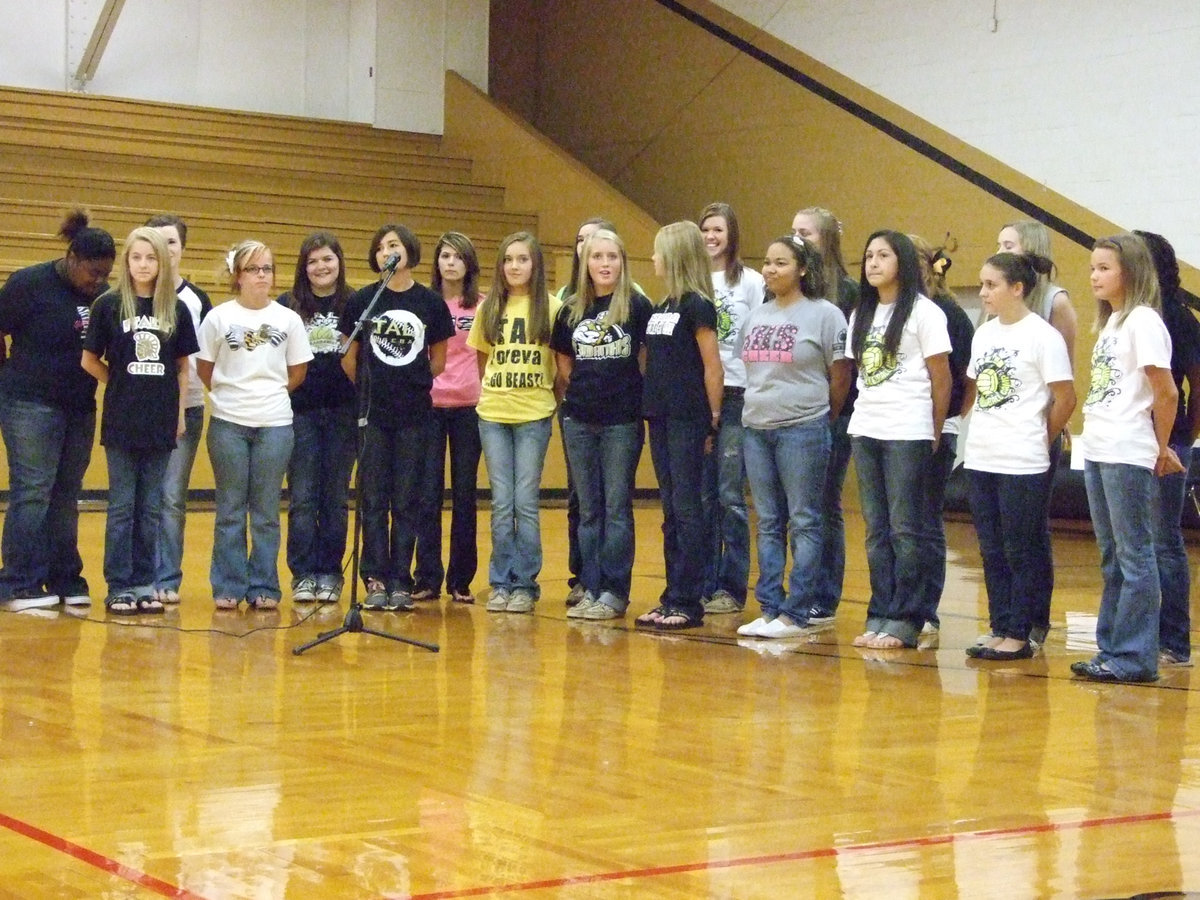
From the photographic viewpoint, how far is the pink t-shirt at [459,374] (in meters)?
6.95

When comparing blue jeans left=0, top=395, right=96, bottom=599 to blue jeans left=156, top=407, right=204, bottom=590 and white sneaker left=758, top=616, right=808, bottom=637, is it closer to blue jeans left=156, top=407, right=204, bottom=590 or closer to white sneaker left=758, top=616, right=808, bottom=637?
blue jeans left=156, top=407, right=204, bottom=590

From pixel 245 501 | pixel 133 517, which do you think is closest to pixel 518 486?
pixel 245 501

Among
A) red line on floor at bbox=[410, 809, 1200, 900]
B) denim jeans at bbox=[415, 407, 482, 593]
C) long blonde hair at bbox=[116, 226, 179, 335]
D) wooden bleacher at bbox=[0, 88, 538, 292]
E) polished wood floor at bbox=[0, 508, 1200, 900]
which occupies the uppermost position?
wooden bleacher at bbox=[0, 88, 538, 292]

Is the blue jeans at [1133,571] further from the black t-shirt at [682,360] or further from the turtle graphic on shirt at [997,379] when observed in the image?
the black t-shirt at [682,360]

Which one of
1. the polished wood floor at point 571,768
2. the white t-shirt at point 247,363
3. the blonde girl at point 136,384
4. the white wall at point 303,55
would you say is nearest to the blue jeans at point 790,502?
the polished wood floor at point 571,768

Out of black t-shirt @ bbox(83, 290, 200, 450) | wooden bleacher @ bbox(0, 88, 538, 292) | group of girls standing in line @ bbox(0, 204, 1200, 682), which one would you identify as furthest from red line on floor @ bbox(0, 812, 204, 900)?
wooden bleacher @ bbox(0, 88, 538, 292)

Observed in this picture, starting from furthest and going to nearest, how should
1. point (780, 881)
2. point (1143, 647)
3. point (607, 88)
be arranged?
point (607, 88)
point (1143, 647)
point (780, 881)

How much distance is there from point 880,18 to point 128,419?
9243mm

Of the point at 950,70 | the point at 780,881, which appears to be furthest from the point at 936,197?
the point at 780,881

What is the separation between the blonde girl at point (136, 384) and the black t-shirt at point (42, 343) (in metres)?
0.12

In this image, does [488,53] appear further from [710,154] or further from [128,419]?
[128,419]

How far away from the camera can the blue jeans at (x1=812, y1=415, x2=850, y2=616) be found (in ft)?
20.9

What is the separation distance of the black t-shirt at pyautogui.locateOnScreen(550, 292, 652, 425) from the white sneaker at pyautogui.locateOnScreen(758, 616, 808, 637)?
97 cm

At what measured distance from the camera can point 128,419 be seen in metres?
6.26
